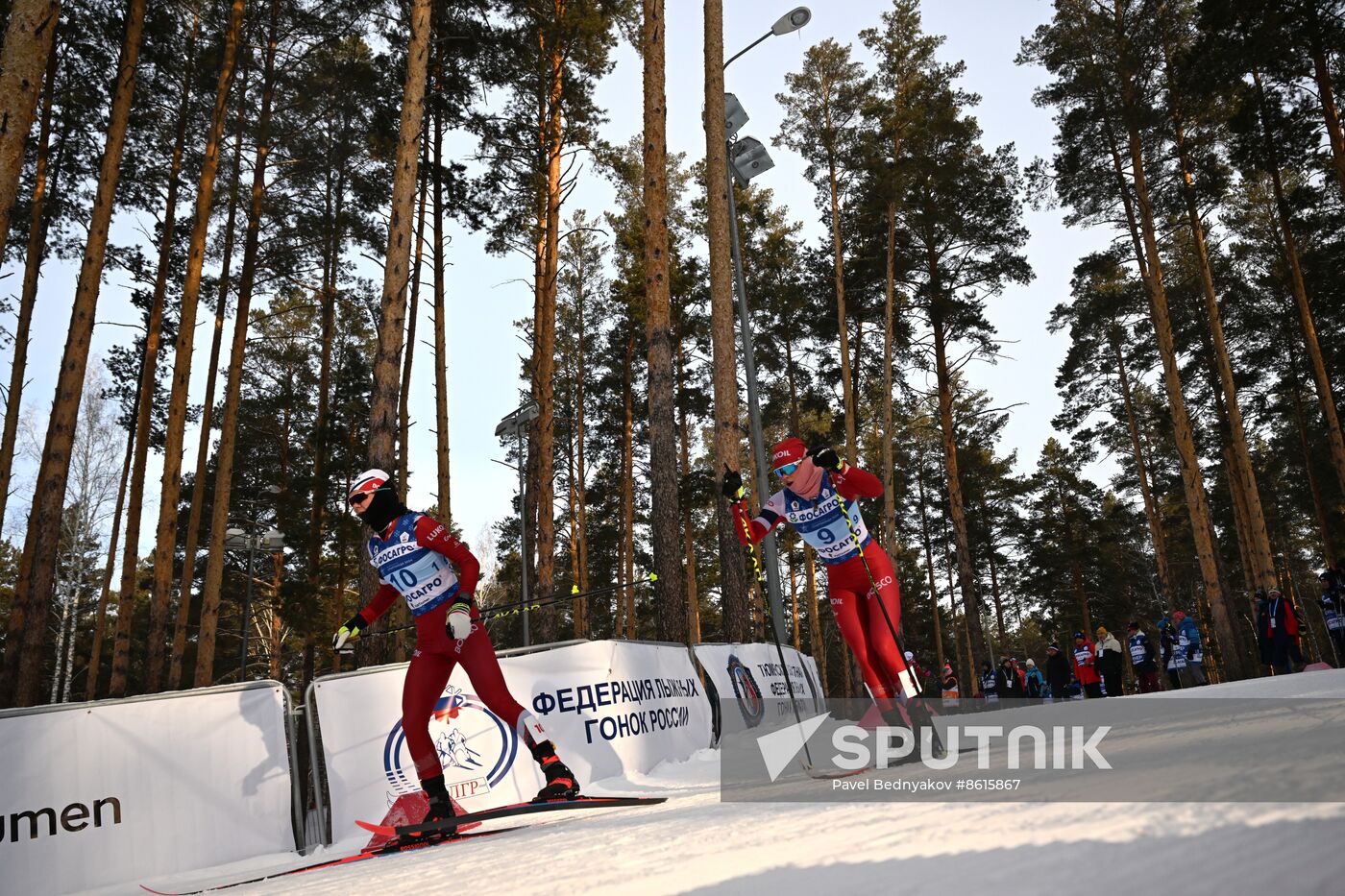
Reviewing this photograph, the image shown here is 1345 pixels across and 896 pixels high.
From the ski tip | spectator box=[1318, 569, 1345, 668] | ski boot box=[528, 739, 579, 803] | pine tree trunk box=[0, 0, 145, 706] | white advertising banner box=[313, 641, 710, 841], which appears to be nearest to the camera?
ski boot box=[528, 739, 579, 803]

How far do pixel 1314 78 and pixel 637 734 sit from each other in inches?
751

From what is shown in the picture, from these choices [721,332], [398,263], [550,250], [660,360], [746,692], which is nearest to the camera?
[746,692]

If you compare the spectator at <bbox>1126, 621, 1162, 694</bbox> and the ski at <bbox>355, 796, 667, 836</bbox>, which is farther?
the spectator at <bbox>1126, 621, 1162, 694</bbox>

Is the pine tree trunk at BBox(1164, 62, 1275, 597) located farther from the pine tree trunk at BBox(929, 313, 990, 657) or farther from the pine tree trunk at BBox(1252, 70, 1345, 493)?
the pine tree trunk at BBox(929, 313, 990, 657)

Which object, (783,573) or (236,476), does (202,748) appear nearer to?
(236,476)

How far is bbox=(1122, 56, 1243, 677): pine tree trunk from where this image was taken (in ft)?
56.2

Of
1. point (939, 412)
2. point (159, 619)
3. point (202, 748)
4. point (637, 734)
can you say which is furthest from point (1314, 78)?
point (159, 619)

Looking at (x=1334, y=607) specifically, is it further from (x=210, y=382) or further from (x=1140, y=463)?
(x=210, y=382)

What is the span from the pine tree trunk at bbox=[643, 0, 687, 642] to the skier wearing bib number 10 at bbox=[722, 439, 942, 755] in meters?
4.74

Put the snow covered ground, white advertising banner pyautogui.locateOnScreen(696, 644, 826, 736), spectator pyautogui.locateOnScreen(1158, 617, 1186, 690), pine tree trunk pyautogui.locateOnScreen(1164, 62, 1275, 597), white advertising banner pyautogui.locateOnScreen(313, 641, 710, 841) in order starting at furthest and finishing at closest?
pine tree trunk pyautogui.locateOnScreen(1164, 62, 1275, 597), spectator pyautogui.locateOnScreen(1158, 617, 1186, 690), white advertising banner pyautogui.locateOnScreen(696, 644, 826, 736), white advertising banner pyautogui.locateOnScreen(313, 641, 710, 841), the snow covered ground

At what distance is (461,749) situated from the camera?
6289 mm

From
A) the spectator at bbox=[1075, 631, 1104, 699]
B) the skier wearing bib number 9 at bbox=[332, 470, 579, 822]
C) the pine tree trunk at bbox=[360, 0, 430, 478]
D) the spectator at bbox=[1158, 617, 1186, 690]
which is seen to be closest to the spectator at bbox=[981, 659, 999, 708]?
the spectator at bbox=[1075, 631, 1104, 699]

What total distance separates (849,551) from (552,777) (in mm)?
2401
